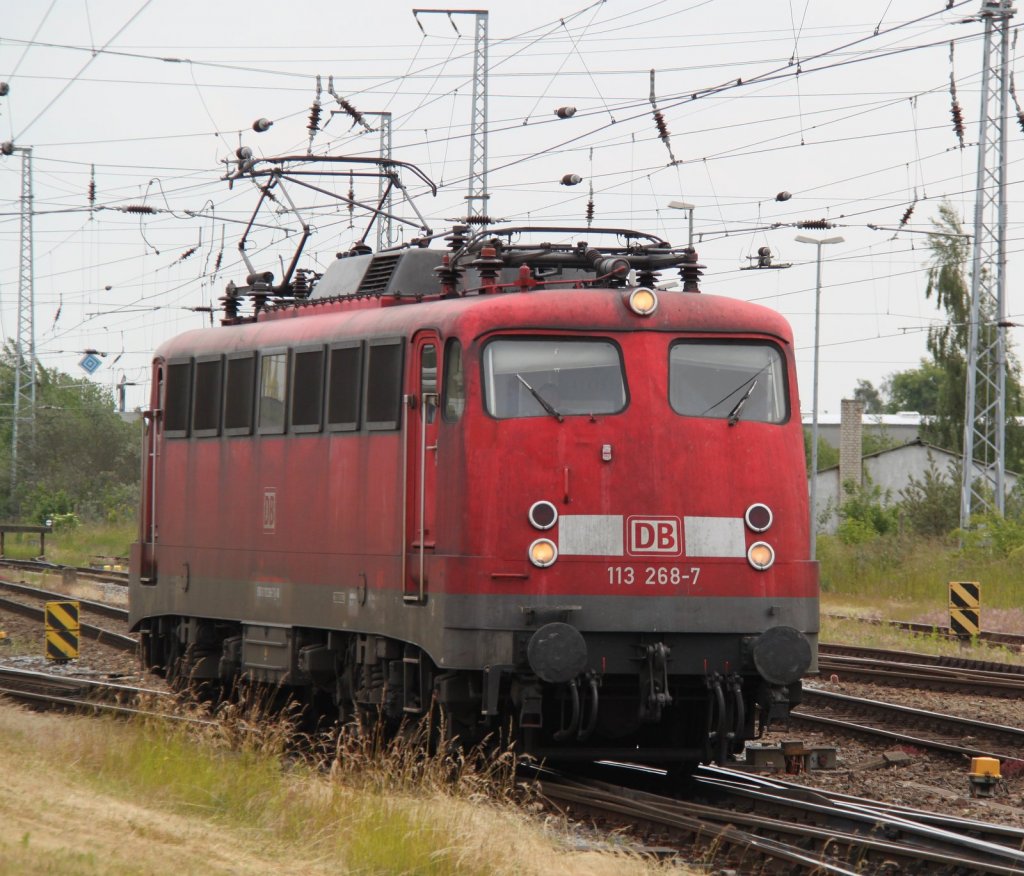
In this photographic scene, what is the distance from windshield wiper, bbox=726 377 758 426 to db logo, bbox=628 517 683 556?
841 millimetres

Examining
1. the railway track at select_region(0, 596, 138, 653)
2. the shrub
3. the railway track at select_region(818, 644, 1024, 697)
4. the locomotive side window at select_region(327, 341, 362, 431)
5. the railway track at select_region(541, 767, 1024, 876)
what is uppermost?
the shrub

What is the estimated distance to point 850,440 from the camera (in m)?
67.6

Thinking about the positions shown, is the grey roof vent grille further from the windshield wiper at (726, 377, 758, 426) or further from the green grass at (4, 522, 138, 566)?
the green grass at (4, 522, 138, 566)

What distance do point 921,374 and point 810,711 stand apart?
11420 cm

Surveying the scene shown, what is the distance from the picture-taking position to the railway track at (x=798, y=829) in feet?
29.8

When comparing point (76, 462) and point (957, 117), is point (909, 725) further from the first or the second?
point (76, 462)

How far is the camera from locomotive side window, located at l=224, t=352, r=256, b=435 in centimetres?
1460

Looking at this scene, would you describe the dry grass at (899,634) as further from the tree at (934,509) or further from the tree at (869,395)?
the tree at (869,395)

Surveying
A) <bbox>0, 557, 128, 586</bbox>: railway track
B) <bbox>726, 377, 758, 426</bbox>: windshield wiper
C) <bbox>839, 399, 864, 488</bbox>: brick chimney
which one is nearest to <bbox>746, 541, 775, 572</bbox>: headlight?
<bbox>726, 377, 758, 426</bbox>: windshield wiper

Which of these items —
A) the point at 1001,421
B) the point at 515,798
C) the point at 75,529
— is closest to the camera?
the point at 515,798

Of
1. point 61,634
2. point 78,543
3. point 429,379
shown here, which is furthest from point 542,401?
point 78,543

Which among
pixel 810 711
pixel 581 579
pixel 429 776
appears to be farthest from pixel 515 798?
pixel 810 711

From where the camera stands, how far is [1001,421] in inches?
1305

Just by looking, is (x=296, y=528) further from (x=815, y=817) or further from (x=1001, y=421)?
(x=1001, y=421)
